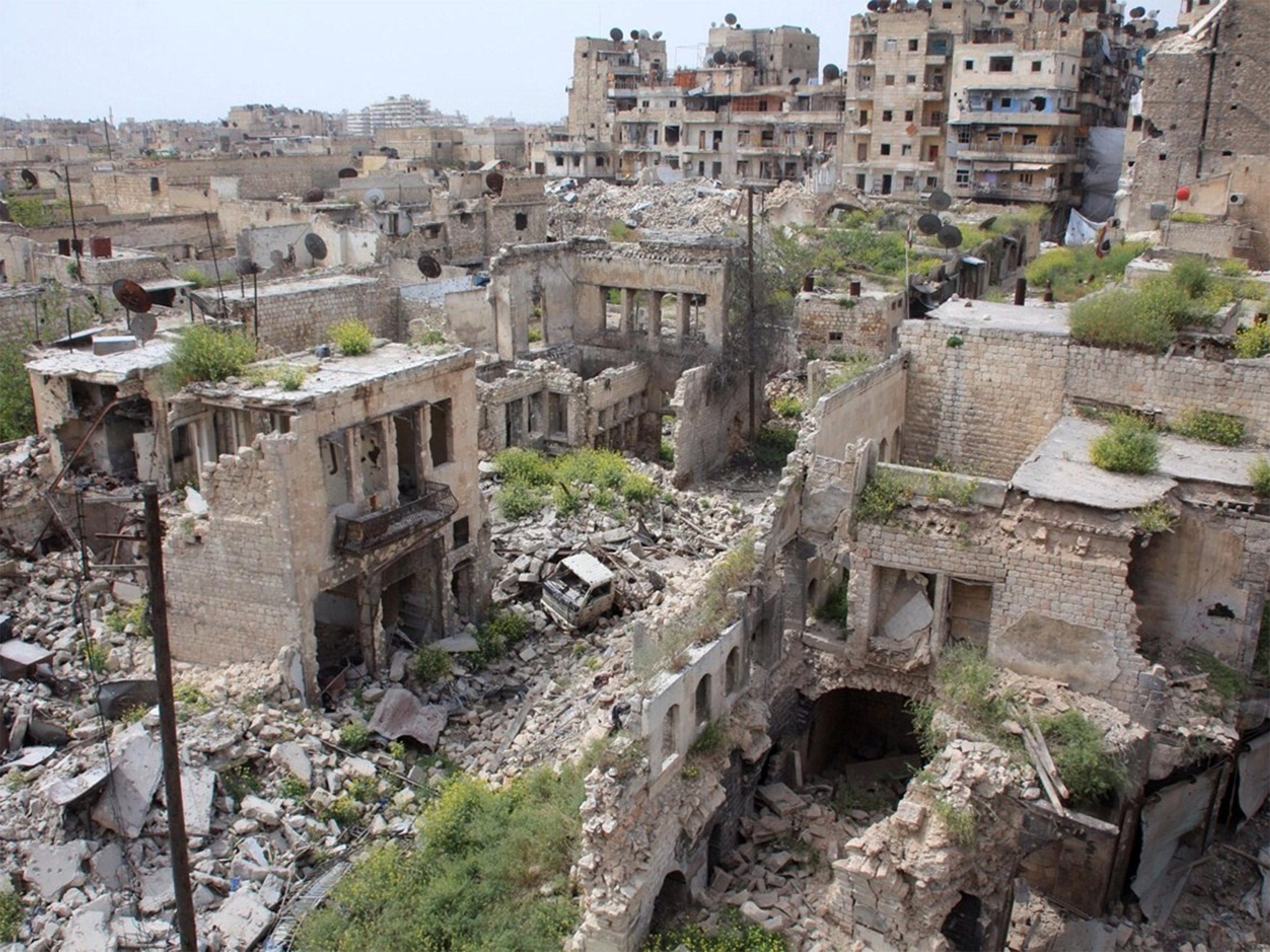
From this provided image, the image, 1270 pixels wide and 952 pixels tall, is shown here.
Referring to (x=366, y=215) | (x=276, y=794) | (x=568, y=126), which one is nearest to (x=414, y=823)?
(x=276, y=794)

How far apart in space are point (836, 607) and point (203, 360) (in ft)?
31.6

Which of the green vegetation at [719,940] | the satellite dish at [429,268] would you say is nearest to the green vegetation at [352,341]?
the green vegetation at [719,940]

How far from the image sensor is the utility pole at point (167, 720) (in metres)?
9.30

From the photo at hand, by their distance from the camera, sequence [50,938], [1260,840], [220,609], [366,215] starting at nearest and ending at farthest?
1. [50,938]
2. [1260,840]
3. [220,609]
4. [366,215]

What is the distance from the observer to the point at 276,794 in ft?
46.0

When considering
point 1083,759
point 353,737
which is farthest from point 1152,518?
point 353,737

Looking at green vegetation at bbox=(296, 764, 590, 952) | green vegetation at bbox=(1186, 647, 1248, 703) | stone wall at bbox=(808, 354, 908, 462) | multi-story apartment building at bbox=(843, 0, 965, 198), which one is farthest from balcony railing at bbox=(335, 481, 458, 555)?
multi-story apartment building at bbox=(843, 0, 965, 198)

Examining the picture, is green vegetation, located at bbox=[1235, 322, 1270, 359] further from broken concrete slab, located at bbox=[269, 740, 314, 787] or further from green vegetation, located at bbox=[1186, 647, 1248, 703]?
broken concrete slab, located at bbox=[269, 740, 314, 787]

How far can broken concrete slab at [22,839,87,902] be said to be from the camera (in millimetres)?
12422

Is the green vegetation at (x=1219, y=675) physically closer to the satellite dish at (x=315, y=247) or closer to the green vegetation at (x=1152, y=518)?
the green vegetation at (x=1152, y=518)

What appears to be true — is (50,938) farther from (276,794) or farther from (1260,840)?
(1260,840)

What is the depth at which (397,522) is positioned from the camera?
16.7m

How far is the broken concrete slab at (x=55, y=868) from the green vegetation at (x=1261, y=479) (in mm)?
13824

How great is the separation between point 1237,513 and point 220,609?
13136 mm
